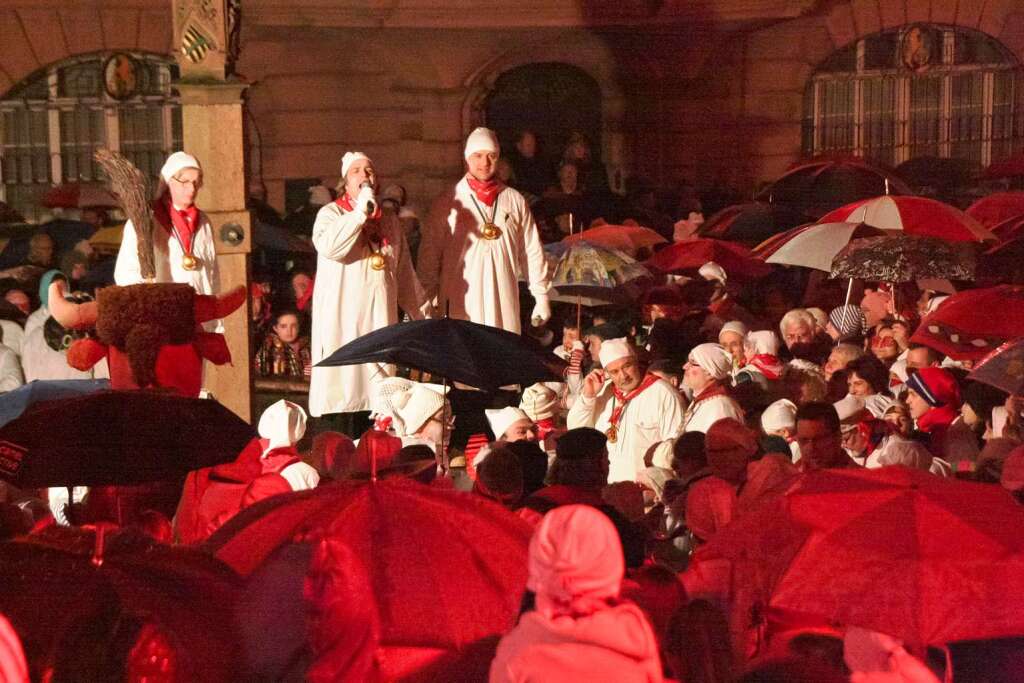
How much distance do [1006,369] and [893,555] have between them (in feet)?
12.4

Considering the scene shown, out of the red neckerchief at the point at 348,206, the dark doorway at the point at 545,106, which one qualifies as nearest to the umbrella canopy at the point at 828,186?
the red neckerchief at the point at 348,206

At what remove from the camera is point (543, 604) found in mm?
4762

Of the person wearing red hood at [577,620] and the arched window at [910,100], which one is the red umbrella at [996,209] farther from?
the person wearing red hood at [577,620]

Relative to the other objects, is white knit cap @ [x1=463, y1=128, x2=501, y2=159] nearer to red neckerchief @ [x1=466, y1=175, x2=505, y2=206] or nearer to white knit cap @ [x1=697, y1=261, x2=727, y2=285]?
red neckerchief @ [x1=466, y1=175, x2=505, y2=206]

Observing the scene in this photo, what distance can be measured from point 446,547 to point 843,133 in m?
21.6

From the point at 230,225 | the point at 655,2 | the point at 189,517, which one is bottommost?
the point at 189,517

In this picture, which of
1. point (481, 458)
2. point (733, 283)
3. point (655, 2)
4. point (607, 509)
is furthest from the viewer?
point (655, 2)

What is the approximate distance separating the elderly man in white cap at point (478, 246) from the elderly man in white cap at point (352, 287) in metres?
0.30

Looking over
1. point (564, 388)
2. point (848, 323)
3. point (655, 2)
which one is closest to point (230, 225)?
point (564, 388)

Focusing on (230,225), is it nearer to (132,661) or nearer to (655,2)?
(132,661)

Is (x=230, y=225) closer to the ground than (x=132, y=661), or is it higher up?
higher up

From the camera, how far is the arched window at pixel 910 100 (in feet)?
85.4

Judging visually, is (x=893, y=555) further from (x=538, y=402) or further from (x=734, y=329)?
(x=734, y=329)

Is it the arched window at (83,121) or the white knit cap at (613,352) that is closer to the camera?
the white knit cap at (613,352)
